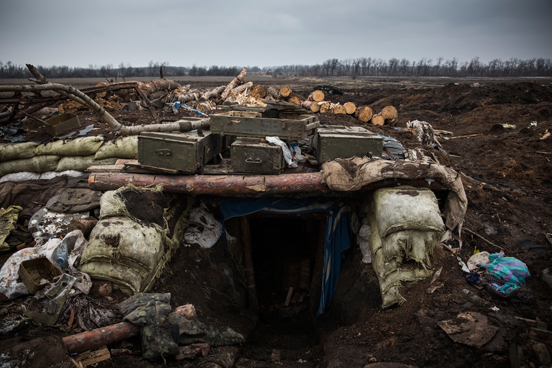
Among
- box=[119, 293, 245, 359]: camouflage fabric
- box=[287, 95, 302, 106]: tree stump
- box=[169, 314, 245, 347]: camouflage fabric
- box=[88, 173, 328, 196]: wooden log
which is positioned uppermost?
box=[287, 95, 302, 106]: tree stump

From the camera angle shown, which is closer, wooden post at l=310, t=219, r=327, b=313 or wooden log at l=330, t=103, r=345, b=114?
wooden post at l=310, t=219, r=327, b=313

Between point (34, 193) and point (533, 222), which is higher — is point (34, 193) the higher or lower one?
the higher one

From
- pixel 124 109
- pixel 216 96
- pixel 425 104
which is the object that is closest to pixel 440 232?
pixel 124 109

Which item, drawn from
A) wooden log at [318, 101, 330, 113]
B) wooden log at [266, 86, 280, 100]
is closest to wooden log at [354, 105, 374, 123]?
wooden log at [318, 101, 330, 113]

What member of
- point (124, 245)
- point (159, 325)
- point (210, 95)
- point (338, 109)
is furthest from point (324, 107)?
point (159, 325)

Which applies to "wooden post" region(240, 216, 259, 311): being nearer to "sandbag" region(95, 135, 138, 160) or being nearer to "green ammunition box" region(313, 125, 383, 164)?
"green ammunition box" region(313, 125, 383, 164)

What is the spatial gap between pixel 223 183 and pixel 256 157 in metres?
0.57

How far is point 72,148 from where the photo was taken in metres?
6.18

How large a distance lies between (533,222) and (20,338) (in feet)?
21.9

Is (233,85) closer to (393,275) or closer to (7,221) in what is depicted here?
(7,221)

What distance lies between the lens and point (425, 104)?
780 inches

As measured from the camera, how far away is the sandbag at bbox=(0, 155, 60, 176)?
617 cm

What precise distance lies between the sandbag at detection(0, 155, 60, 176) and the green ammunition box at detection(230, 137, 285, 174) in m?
4.29

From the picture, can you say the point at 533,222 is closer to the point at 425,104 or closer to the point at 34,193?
the point at 34,193
